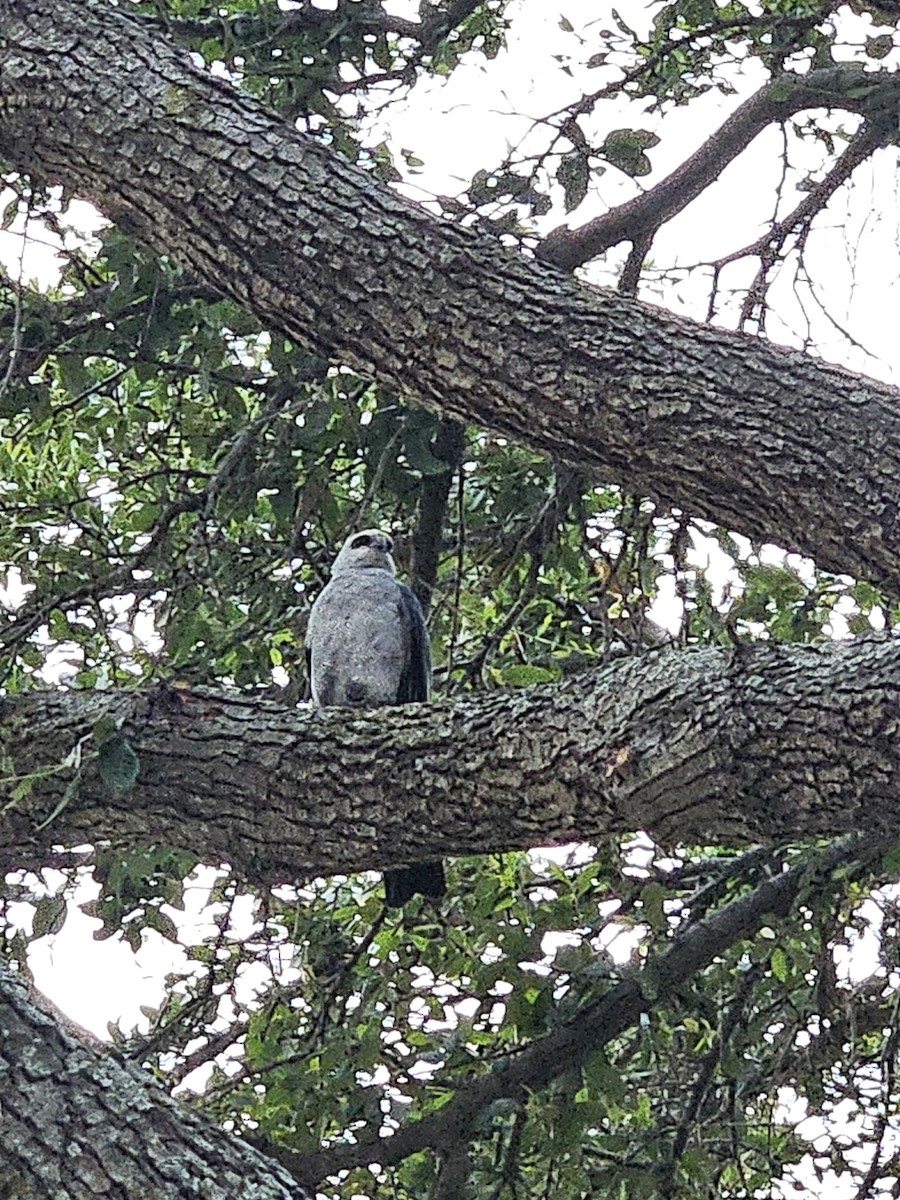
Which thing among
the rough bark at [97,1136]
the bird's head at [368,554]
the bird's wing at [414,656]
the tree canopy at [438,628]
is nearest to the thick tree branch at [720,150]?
the tree canopy at [438,628]

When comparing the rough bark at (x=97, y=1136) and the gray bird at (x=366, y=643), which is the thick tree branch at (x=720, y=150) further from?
the rough bark at (x=97, y=1136)

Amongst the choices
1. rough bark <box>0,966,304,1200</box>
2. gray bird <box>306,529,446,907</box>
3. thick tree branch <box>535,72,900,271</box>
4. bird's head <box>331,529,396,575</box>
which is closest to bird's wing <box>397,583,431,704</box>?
gray bird <box>306,529,446,907</box>

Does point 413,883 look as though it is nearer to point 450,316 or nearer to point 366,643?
point 366,643

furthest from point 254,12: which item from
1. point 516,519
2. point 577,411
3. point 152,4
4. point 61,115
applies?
point 577,411

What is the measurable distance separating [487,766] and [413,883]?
1117mm

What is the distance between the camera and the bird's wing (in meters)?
4.52

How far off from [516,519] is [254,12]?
136cm

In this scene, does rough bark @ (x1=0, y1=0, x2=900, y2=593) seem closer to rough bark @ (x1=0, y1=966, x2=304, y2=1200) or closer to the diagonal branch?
the diagonal branch

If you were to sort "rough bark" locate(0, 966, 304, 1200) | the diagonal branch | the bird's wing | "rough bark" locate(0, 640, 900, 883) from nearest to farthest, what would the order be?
"rough bark" locate(0, 966, 304, 1200)
"rough bark" locate(0, 640, 900, 883)
the diagonal branch
the bird's wing

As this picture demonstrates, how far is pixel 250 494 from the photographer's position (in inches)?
155

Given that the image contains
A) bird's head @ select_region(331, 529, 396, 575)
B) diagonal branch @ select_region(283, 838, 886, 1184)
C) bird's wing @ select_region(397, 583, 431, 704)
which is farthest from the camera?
bird's head @ select_region(331, 529, 396, 575)

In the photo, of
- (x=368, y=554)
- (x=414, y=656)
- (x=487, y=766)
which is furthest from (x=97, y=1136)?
(x=368, y=554)

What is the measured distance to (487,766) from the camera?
9.34 ft

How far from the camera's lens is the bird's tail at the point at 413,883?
3838 mm
